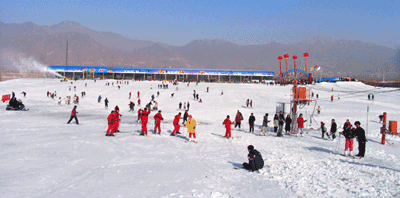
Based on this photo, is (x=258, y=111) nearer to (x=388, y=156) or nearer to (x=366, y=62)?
(x=388, y=156)

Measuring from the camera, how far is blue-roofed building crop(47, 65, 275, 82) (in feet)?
219

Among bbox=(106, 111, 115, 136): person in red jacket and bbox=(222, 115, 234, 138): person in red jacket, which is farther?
bbox=(222, 115, 234, 138): person in red jacket

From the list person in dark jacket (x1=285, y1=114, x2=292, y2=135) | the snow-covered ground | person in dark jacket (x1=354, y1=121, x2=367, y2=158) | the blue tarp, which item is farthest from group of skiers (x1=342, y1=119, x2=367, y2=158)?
the blue tarp

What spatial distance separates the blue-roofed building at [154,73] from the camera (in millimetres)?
66875

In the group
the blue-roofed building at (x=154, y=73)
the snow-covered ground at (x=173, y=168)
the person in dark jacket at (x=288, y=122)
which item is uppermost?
the blue-roofed building at (x=154, y=73)

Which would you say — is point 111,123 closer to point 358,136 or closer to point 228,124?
point 228,124

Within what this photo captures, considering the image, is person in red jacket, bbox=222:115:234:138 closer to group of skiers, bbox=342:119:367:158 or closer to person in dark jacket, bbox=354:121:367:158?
group of skiers, bbox=342:119:367:158

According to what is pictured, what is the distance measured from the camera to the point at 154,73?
69.0 m

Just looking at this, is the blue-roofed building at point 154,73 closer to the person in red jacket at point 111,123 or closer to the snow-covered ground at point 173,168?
the person in red jacket at point 111,123

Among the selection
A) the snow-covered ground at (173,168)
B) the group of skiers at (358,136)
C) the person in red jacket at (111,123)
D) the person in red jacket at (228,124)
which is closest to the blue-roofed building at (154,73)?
the person in red jacket at (228,124)

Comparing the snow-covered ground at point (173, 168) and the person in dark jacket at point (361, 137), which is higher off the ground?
the person in dark jacket at point (361, 137)

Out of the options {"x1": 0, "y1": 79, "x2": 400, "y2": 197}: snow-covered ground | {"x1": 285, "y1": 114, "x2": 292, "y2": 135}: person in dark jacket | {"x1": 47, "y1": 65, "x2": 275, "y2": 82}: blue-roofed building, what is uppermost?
{"x1": 47, "y1": 65, "x2": 275, "y2": 82}: blue-roofed building

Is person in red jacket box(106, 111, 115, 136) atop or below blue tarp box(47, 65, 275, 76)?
below

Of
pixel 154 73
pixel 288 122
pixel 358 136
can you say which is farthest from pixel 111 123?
pixel 154 73
